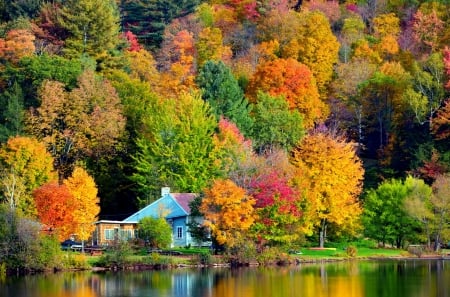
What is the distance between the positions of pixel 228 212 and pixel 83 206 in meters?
10.9

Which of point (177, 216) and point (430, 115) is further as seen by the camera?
point (430, 115)

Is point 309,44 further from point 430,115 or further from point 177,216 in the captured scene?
point 177,216

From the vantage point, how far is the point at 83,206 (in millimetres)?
71062

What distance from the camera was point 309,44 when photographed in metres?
107

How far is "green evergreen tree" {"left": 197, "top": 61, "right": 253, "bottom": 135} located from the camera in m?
90.5

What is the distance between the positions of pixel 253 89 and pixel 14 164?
31846mm

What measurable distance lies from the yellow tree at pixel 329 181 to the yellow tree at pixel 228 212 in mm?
8312

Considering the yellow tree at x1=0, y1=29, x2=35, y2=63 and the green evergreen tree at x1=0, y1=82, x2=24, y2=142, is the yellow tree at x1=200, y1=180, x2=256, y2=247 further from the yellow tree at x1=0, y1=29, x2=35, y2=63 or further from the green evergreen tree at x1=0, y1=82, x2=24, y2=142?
the yellow tree at x1=0, y1=29, x2=35, y2=63

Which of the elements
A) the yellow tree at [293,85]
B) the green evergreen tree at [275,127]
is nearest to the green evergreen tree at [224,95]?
the green evergreen tree at [275,127]

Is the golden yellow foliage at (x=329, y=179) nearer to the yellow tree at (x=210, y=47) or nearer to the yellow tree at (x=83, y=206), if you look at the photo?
the yellow tree at (x=83, y=206)

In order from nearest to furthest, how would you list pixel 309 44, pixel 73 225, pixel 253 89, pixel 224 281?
pixel 224 281 < pixel 73 225 < pixel 253 89 < pixel 309 44

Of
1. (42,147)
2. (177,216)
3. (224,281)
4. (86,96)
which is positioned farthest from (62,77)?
(224,281)

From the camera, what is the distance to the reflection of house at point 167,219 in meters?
75.1

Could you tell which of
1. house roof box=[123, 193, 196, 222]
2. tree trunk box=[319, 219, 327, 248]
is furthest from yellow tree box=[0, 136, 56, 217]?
tree trunk box=[319, 219, 327, 248]
